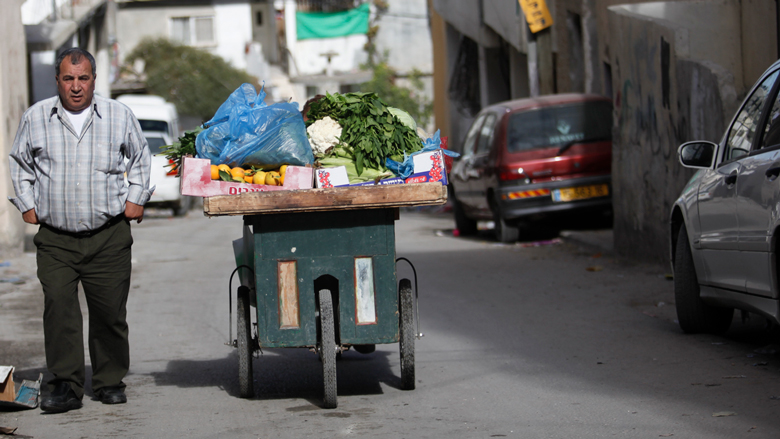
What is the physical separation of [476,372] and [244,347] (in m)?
1.51

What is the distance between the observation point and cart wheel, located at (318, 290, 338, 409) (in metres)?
4.99

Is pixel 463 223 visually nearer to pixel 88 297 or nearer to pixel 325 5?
pixel 88 297

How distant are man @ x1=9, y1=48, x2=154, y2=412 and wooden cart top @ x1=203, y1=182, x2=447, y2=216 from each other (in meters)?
0.69

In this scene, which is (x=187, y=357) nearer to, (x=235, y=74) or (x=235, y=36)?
(x=235, y=74)

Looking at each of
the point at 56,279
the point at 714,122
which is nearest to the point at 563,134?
the point at 714,122

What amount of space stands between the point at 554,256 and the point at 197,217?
12.4 meters

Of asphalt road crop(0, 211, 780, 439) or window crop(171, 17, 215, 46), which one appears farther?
window crop(171, 17, 215, 46)

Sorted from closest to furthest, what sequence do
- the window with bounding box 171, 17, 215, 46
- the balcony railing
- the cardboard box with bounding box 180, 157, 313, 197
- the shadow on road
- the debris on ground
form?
the debris on ground, the cardboard box with bounding box 180, 157, 313, 197, the shadow on road, the window with bounding box 171, 17, 215, 46, the balcony railing

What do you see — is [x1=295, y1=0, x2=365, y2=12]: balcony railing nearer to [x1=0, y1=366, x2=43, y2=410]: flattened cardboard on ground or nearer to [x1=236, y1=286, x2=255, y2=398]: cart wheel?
[x1=236, y1=286, x2=255, y2=398]: cart wheel

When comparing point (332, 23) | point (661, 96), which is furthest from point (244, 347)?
point (332, 23)

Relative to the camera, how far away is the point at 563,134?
1270 centimetres

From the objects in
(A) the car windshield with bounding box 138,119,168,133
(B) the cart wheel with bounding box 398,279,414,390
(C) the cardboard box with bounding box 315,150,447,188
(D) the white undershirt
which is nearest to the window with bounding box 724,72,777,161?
(C) the cardboard box with bounding box 315,150,447,188

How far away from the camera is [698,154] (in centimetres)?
637

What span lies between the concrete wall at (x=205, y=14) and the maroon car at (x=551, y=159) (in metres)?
31.6
